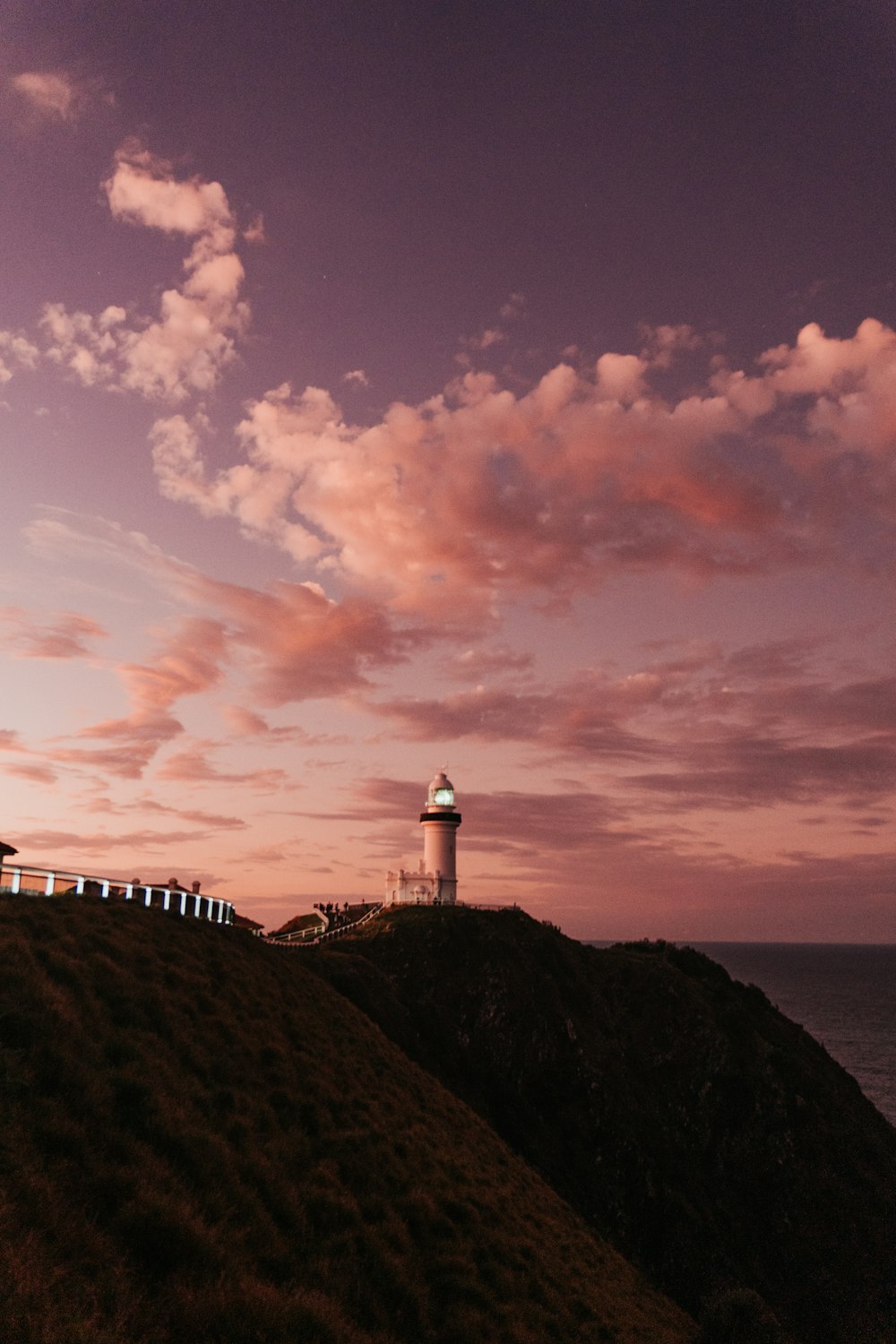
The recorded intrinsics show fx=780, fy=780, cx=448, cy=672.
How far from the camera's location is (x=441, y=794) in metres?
77.9

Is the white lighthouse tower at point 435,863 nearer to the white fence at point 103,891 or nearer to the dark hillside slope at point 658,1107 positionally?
the dark hillside slope at point 658,1107

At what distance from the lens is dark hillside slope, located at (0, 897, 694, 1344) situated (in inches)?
385

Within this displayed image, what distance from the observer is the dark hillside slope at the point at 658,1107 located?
4172 cm

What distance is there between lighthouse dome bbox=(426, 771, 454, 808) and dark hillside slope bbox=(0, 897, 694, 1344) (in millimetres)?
50842

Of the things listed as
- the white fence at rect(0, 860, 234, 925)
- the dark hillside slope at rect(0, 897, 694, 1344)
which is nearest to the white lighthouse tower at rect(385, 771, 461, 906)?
the white fence at rect(0, 860, 234, 925)

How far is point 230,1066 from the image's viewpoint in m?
18.2

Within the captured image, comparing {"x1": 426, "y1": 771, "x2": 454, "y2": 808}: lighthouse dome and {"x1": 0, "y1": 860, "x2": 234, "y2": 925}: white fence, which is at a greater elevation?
{"x1": 426, "y1": 771, "x2": 454, "y2": 808}: lighthouse dome

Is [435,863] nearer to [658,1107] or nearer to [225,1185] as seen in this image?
[658,1107]

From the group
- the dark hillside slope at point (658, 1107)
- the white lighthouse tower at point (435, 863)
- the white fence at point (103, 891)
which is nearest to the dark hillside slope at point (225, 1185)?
the white fence at point (103, 891)

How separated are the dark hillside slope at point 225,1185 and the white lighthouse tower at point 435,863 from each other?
142ft

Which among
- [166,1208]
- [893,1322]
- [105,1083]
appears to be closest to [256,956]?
[105,1083]

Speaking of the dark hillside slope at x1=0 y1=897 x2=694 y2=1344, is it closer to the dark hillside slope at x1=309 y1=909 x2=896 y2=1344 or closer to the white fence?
the white fence

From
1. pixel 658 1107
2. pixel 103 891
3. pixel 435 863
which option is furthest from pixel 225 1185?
Answer: pixel 435 863

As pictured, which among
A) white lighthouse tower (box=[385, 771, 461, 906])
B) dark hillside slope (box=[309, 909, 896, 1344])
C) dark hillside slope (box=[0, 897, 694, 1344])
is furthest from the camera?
white lighthouse tower (box=[385, 771, 461, 906])
